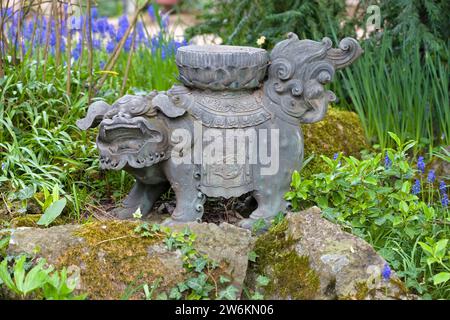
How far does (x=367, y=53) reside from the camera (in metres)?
4.55

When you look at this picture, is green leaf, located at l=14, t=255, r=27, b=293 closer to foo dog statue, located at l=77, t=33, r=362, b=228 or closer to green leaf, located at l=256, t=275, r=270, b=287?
foo dog statue, located at l=77, t=33, r=362, b=228

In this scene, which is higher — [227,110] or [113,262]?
[227,110]

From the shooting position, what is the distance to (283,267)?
284cm

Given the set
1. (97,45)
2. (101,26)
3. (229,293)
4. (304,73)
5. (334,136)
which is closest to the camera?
(229,293)

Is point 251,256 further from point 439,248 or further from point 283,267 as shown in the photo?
point 439,248

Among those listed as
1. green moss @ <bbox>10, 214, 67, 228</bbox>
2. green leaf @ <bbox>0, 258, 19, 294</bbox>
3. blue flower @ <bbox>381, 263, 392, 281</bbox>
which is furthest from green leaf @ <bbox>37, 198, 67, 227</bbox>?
blue flower @ <bbox>381, 263, 392, 281</bbox>

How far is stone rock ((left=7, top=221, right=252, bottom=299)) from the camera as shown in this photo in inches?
107

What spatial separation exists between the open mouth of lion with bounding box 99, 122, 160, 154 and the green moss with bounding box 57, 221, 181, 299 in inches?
18.6

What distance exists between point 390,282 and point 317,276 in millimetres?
259

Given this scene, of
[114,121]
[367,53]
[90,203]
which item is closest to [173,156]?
[114,121]

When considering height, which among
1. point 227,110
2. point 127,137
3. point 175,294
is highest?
point 227,110

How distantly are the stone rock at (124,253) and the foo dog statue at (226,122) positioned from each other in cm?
43

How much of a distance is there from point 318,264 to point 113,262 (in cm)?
75

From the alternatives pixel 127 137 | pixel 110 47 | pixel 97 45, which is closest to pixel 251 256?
pixel 127 137
